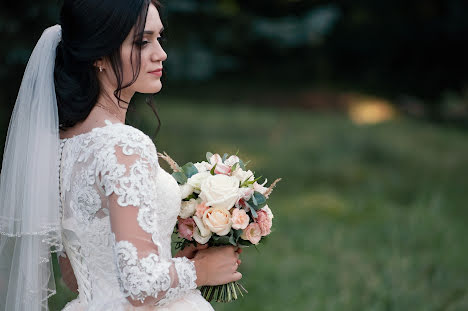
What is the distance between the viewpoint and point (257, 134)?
12648 mm

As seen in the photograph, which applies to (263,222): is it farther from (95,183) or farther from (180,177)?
(95,183)

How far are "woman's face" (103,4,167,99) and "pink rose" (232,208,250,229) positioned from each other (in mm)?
545

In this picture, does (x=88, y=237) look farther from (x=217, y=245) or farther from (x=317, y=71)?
(x=317, y=71)

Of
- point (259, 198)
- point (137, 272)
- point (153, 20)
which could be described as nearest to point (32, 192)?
point (137, 272)

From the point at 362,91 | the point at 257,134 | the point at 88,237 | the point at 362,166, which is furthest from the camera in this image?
the point at 362,91

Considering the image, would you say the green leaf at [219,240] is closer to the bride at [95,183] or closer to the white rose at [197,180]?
the bride at [95,183]

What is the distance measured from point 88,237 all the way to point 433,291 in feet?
13.0

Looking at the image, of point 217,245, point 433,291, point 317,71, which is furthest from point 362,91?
point 217,245

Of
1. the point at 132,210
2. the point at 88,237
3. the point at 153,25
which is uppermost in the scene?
the point at 153,25

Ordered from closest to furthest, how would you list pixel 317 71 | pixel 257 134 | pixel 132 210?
pixel 132 210, pixel 257 134, pixel 317 71

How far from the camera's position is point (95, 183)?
2.02 meters

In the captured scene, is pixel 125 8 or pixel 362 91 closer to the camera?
pixel 125 8

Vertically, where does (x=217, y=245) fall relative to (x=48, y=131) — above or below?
below

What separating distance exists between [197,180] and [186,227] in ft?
0.60
